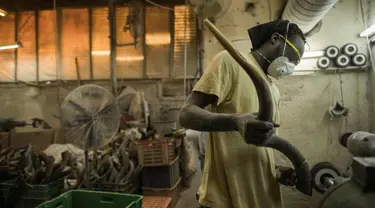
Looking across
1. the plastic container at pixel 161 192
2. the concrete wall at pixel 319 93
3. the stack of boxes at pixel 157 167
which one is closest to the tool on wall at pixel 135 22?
the stack of boxes at pixel 157 167

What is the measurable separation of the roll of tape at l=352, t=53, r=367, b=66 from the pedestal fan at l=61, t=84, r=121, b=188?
8.66 ft

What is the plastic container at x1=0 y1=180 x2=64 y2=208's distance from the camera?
9.05 ft

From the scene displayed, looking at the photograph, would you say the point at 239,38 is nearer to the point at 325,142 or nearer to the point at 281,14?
the point at 281,14

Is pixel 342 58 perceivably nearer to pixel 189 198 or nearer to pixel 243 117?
pixel 243 117

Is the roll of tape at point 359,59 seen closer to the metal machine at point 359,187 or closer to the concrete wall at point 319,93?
the concrete wall at point 319,93

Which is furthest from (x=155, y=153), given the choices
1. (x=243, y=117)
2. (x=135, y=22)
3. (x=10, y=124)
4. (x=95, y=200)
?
(x=10, y=124)

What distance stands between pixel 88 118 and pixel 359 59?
2953 millimetres

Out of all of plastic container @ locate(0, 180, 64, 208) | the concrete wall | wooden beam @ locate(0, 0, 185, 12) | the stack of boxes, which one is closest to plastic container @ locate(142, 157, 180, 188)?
the stack of boxes

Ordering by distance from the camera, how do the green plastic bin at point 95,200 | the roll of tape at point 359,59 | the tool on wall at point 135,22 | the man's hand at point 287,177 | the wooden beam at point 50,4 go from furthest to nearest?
the wooden beam at point 50,4, the tool on wall at point 135,22, the roll of tape at point 359,59, the green plastic bin at point 95,200, the man's hand at point 287,177

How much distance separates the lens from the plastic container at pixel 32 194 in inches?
109

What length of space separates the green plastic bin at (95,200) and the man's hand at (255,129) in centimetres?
120

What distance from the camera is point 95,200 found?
1.90 meters

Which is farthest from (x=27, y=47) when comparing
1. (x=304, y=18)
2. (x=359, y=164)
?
(x=359, y=164)

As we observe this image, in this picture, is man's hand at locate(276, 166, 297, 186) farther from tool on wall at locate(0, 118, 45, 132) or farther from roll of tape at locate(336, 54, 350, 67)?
tool on wall at locate(0, 118, 45, 132)
